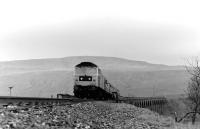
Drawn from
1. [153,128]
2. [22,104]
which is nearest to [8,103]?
[22,104]

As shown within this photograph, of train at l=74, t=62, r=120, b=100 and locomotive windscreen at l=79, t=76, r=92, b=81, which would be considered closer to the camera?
train at l=74, t=62, r=120, b=100

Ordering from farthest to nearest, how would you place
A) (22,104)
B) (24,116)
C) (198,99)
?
(198,99) → (22,104) → (24,116)

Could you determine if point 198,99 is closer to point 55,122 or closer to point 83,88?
point 83,88

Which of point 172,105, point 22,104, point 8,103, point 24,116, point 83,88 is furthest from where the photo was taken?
point 172,105

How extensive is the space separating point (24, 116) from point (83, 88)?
87.6 ft

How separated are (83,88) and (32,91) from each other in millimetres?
133390

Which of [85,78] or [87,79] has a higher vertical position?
[85,78]

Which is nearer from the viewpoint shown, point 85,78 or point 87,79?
point 87,79

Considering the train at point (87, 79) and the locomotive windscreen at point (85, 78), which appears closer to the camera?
the train at point (87, 79)

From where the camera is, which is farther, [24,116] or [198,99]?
[198,99]

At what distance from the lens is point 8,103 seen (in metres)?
15.7

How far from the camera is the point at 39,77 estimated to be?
19988cm

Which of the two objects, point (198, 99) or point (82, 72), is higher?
point (82, 72)

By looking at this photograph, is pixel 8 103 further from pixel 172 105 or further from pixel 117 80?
pixel 117 80
